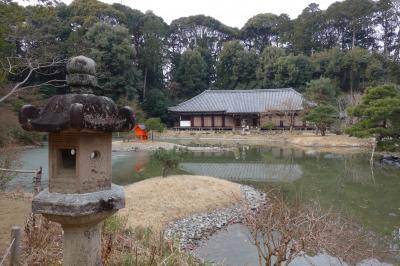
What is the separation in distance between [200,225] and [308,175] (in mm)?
8680

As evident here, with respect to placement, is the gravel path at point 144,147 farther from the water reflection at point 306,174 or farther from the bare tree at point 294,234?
the bare tree at point 294,234

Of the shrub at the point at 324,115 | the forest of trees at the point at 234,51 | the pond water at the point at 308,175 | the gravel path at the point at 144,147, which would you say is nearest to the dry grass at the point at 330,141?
the shrub at the point at 324,115

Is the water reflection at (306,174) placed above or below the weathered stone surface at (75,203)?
below

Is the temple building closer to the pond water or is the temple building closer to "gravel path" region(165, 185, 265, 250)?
the pond water

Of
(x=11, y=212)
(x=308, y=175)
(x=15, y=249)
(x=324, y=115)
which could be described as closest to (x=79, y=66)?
(x=15, y=249)

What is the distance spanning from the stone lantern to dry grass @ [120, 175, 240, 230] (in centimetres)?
536

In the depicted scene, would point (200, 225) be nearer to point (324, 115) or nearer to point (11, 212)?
point (11, 212)

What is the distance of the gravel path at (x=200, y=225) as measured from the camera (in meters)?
7.77

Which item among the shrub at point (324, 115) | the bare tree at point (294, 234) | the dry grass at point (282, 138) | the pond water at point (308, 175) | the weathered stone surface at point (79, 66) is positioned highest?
the shrub at point (324, 115)

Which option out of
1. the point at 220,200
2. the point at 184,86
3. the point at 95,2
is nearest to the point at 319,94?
the point at 184,86

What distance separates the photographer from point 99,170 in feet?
9.39

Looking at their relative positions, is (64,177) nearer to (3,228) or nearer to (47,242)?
(47,242)

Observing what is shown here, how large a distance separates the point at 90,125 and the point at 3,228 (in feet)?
15.0

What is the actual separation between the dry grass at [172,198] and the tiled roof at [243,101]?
25.7 meters
